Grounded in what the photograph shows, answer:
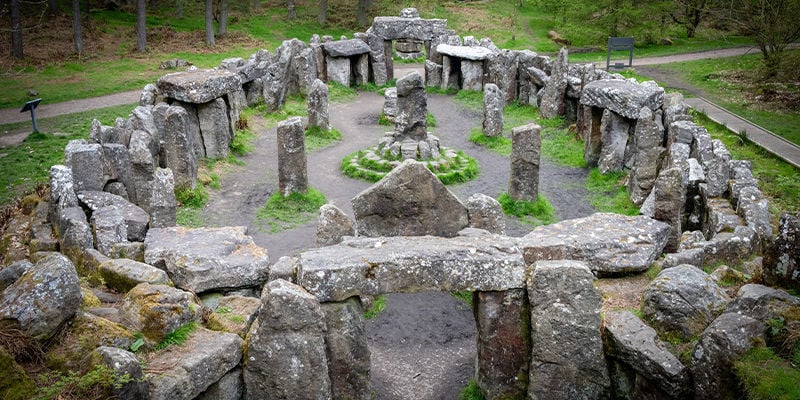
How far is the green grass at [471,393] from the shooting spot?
1113 centimetres

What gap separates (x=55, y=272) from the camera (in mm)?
8992

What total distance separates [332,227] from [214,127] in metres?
10.9

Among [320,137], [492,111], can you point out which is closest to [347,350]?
[320,137]

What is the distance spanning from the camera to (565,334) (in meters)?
10.2

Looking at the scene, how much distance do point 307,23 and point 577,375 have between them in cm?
4133

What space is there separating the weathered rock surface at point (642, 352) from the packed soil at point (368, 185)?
2.72 metres

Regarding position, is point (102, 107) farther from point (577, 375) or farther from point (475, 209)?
point (577, 375)

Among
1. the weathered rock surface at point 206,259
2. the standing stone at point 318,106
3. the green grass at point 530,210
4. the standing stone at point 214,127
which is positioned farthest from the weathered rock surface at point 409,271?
the standing stone at point 318,106

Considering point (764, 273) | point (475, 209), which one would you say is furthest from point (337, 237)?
point (764, 273)

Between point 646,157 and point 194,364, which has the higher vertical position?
point 646,157

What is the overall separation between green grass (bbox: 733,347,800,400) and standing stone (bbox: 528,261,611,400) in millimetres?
2027

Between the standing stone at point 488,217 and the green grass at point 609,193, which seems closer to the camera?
the standing stone at point 488,217

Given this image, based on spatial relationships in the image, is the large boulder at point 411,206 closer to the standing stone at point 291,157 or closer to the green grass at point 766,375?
the green grass at point 766,375

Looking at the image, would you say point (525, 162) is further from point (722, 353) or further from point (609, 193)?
point (722, 353)
